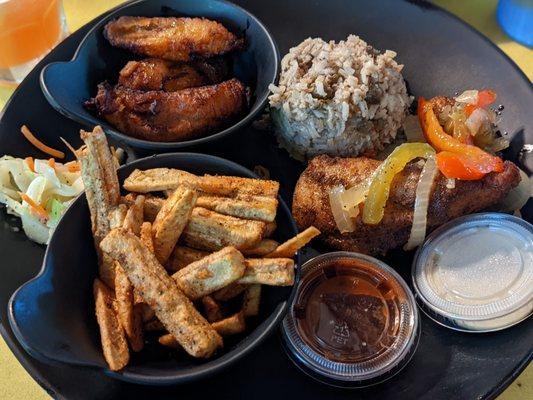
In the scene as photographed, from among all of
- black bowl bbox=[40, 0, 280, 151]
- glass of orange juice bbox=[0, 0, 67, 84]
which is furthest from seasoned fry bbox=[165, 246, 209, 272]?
glass of orange juice bbox=[0, 0, 67, 84]

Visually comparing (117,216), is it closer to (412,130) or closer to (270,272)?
(270,272)

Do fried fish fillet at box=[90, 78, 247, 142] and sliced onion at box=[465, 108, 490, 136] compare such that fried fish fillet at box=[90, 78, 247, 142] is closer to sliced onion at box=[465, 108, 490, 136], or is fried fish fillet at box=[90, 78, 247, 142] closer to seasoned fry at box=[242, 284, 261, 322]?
seasoned fry at box=[242, 284, 261, 322]

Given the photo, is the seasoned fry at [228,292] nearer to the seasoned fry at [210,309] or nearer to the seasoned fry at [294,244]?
the seasoned fry at [210,309]

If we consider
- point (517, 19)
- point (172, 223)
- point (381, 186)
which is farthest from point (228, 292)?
point (517, 19)

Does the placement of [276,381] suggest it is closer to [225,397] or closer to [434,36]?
→ [225,397]

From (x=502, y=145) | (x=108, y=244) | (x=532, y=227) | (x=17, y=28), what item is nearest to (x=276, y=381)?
(x=108, y=244)
